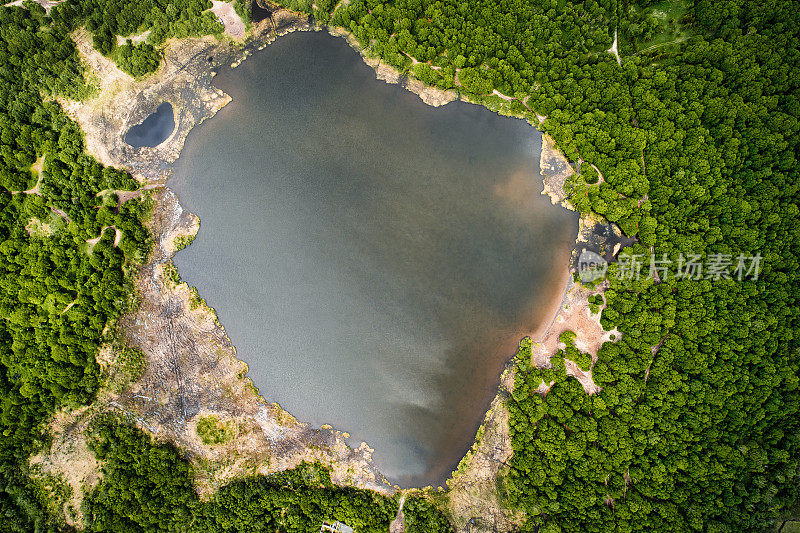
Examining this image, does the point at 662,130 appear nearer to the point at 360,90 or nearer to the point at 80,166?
the point at 360,90

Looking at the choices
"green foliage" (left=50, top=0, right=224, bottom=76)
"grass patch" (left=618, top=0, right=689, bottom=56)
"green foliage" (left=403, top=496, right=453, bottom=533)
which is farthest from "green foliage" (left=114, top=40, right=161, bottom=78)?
"green foliage" (left=403, top=496, right=453, bottom=533)

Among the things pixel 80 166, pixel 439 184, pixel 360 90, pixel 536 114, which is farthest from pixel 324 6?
pixel 80 166

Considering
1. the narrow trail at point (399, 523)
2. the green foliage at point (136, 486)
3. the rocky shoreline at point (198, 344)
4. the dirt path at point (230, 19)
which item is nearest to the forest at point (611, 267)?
the green foliage at point (136, 486)

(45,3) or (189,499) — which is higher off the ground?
(45,3)

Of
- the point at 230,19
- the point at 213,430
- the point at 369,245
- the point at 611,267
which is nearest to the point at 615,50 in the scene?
the point at 611,267

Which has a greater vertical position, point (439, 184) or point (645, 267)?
point (439, 184)

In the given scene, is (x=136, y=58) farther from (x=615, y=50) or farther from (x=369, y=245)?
(x=615, y=50)

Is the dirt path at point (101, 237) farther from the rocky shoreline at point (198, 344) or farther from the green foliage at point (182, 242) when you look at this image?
the green foliage at point (182, 242)

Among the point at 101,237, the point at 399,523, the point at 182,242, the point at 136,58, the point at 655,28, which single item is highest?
the point at 655,28
